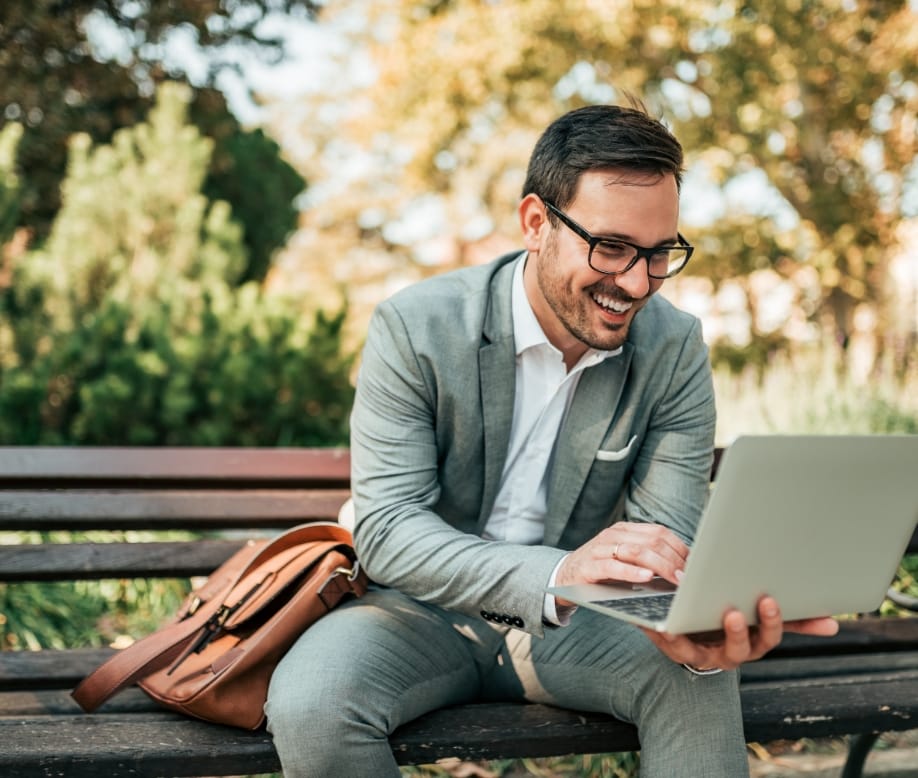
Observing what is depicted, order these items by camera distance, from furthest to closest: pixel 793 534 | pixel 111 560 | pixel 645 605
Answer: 1. pixel 111 560
2. pixel 645 605
3. pixel 793 534

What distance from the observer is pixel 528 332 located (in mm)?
2451

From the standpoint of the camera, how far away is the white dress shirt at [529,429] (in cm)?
248

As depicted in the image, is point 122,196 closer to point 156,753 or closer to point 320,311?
point 320,311

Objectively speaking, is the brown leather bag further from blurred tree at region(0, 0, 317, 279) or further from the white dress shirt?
blurred tree at region(0, 0, 317, 279)

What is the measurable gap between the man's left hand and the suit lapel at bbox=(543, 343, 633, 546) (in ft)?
1.75

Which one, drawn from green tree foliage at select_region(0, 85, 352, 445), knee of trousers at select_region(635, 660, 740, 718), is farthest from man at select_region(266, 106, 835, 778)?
green tree foliage at select_region(0, 85, 352, 445)

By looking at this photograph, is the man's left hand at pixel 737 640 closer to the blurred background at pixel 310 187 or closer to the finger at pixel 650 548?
the finger at pixel 650 548

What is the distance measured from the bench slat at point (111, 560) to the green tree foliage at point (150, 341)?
2461mm

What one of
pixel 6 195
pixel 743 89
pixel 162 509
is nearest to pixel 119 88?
pixel 6 195

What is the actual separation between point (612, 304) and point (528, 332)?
0.80ft

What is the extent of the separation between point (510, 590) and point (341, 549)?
19.6 inches

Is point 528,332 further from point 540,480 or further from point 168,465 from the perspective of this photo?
point 168,465

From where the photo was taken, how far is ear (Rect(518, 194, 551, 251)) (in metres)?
2.38

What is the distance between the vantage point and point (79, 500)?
9.64 feet
